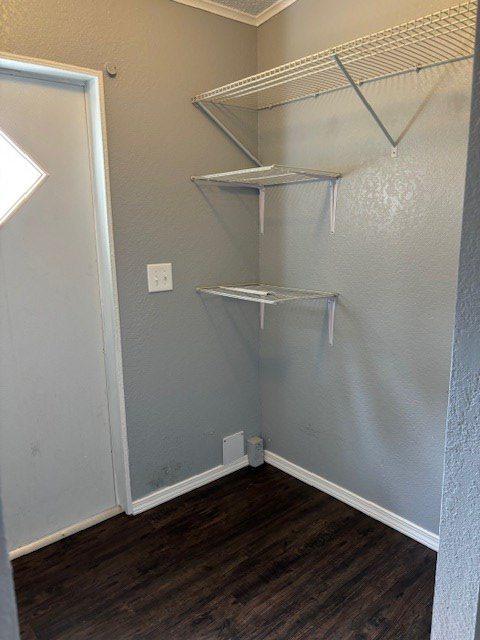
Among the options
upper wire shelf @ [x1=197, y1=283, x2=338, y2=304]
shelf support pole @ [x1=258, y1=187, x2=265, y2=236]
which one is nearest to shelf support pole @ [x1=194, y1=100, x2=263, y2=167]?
shelf support pole @ [x1=258, y1=187, x2=265, y2=236]

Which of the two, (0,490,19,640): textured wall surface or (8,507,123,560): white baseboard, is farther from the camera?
(8,507,123,560): white baseboard

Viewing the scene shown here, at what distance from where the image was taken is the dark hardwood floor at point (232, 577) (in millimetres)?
1550

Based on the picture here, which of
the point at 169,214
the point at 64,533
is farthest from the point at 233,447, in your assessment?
the point at 169,214

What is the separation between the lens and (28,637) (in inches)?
59.7

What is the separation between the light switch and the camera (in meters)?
2.03

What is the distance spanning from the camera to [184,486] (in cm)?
230

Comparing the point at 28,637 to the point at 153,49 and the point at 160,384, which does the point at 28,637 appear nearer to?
the point at 160,384

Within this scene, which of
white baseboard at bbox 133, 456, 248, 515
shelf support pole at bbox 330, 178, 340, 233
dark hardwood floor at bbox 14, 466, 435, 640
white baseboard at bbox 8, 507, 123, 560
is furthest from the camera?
white baseboard at bbox 133, 456, 248, 515

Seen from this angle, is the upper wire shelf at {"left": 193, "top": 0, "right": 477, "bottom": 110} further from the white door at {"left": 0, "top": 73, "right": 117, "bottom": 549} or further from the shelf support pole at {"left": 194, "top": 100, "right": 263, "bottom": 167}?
the white door at {"left": 0, "top": 73, "right": 117, "bottom": 549}

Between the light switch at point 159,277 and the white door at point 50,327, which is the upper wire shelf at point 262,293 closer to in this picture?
the light switch at point 159,277

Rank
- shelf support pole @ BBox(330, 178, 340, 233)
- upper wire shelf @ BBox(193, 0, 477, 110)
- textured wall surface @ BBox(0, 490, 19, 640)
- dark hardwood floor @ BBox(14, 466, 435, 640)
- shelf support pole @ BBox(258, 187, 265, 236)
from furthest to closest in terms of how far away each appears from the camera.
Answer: shelf support pole @ BBox(258, 187, 265, 236)
shelf support pole @ BBox(330, 178, 340, 233)
dark hardwood floor @ BBox(14, 466, 435, 640)
upper wire shelf @ BBox(193, 0, 477, 110)
textured wall surface @ BBox(0, 490, 19, 640)

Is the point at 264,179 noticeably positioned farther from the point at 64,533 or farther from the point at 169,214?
the point at 64,533

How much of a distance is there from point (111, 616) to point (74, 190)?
A: 1.60 m

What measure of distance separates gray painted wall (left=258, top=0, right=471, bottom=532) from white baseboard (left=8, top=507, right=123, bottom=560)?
38.1 inches
